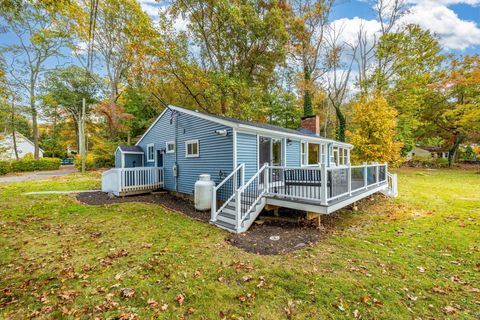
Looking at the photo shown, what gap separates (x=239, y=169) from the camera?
802 cm

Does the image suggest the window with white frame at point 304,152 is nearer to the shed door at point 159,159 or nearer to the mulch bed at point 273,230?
the mulch bed at point 273,230

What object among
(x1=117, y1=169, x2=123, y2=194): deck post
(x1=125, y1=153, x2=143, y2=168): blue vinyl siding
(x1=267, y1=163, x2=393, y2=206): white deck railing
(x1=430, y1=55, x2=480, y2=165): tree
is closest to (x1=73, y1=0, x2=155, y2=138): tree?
(x1=125, y1=153, x2=143, y2=168): blue vinyl siding

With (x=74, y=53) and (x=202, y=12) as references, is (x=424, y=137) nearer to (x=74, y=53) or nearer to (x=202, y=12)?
(x=202, y=12)

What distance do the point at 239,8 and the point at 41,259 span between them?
18.6m

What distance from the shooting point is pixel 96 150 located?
877 inches

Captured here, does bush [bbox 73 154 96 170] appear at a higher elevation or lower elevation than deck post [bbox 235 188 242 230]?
higher

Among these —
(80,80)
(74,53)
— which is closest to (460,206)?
(74,53)

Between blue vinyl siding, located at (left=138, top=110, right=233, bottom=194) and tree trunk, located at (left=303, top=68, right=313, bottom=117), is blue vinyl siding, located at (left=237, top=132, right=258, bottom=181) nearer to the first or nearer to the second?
blue vinyl siding, located at (left=138, top=110, right=233, bottom=194)

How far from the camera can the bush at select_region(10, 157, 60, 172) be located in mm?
21375

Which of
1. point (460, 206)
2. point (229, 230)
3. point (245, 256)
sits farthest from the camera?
point (460, 206)

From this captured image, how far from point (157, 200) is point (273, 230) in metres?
5.99

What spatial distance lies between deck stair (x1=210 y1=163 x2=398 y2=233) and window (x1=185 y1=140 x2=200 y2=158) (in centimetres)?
250

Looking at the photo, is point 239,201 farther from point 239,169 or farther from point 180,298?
point 180,298

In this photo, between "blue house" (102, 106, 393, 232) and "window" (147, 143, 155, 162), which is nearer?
"blue house" (102, 106, 393, 232)
